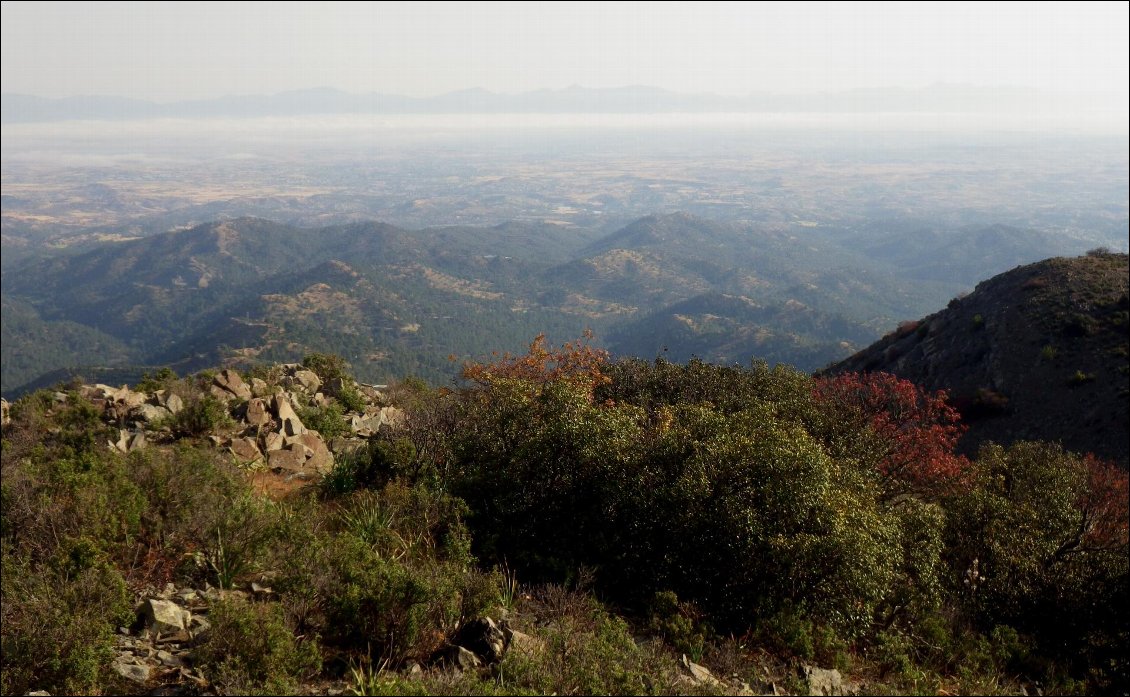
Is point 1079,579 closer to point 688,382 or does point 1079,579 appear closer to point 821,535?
point 821,535

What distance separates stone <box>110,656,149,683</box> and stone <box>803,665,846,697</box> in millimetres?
7116

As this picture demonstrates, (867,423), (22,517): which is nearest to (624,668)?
(22,517)

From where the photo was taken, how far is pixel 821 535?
8672 mm

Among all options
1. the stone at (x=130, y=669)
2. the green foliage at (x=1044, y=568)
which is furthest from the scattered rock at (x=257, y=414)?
the green foliage at (x=1044, y=568)

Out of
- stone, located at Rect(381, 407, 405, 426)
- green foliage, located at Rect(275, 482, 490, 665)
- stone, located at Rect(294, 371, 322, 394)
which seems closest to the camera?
green foliage, located at Rect(275, 482, 490, 665)

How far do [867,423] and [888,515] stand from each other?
697 cm

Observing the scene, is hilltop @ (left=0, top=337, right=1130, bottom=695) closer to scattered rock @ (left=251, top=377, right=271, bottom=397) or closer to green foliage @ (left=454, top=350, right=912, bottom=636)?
green foliage @ (left=454, top=350, right=912, bottom=636)

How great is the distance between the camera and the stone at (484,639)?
674 centimetres

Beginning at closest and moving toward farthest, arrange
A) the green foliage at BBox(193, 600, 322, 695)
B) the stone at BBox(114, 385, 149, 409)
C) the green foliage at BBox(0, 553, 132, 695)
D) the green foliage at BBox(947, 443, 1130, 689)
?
1. the green foliage at BBox(193, 600, 322, 695)
2. the green foliage at BBox(0, 553, 132, 695)
3. the green foliage at BBox(947, 443, 1130, 689)
4. the stone at BBox(114, 385, 149, 409)

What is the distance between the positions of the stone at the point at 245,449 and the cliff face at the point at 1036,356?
116 ft

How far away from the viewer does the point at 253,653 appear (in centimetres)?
591

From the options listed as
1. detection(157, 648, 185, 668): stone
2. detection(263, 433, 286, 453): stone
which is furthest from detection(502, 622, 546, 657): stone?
detection(263, 433, 286, 453): stone

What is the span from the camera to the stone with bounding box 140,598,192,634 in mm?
6980

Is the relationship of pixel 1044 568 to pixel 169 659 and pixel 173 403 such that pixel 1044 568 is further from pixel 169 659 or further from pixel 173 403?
pixel 173 403
